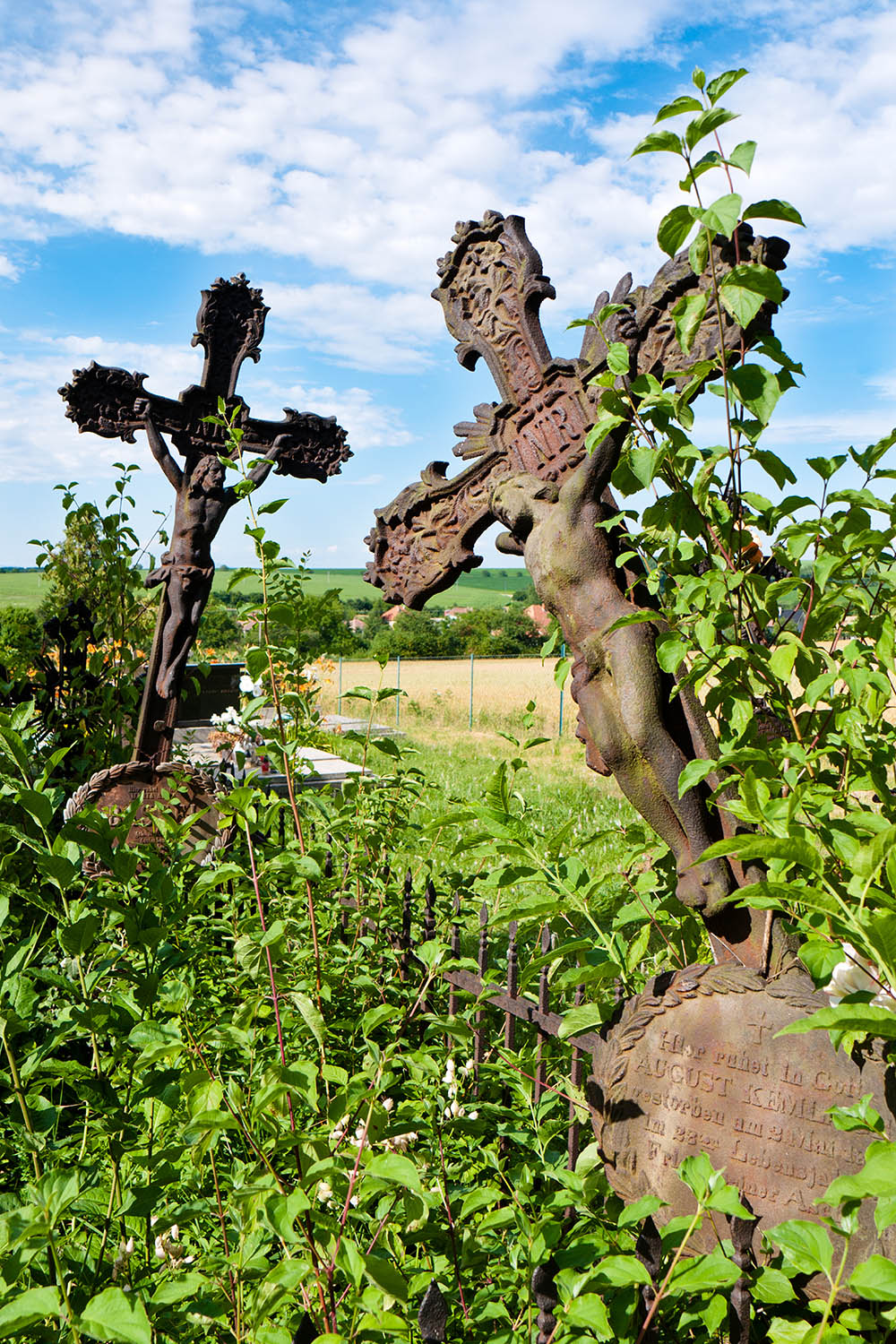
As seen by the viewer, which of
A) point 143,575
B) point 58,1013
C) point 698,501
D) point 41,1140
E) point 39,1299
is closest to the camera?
point 39,1299

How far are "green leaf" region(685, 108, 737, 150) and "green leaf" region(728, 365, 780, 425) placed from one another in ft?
1.21

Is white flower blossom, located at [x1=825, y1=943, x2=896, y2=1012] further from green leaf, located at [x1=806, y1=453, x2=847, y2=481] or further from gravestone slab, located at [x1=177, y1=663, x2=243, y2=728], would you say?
gravestone slab, located at [x1=177, y1=663, x2=243, y2=728]

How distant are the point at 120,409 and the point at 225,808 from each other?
3912 millimetres

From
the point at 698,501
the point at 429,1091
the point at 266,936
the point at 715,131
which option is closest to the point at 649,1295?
the point at 429,1091

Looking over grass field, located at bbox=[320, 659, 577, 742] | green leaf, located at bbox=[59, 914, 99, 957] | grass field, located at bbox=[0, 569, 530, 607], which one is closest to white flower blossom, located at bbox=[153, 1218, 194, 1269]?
green leaf, located at bbox=[59, 914, 99, 957]

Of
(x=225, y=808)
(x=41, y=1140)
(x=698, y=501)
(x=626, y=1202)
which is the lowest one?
(x=626, y=1202)

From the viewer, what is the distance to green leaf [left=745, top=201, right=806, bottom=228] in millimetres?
1463

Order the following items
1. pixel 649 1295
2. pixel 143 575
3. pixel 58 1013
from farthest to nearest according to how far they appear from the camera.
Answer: pixel 143 575 < pixel 58 1013 < pixel 649 1295

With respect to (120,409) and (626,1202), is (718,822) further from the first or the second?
(120,409)

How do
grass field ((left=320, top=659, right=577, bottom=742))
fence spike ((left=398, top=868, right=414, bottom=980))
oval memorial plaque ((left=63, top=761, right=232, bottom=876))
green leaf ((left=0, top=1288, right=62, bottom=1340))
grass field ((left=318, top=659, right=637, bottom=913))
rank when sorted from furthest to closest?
grass field ((left=320, top=659, right=577, bottom=742)), grass field ((left=318, top=659, right=637, bottom=913)), oval memorial plaque ((left=63, top=761, right=232, bottom=876)), fence spike ((left=398, top=868, right=414, bottom=980)), green leaf ((left=0, top=1288, right=62, bottom=1340))

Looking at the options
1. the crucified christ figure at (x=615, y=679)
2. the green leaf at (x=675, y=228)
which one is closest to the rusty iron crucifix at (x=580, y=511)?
the crucified christ figure at (x=615, y=679)

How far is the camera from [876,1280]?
0.95 m

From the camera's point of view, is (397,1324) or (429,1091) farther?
(429,1091)

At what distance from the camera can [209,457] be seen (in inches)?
202
